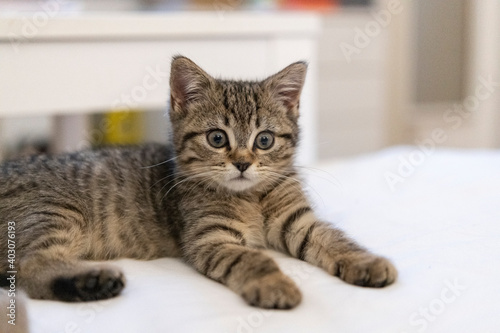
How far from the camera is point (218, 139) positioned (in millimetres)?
1440

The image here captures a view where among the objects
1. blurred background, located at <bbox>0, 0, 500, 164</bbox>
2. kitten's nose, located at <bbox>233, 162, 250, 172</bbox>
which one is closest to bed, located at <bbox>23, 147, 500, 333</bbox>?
kitten's nose, located at <bbox>233, 162, 250, 172</bbox>

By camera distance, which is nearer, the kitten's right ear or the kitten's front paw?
the kitten's front paw

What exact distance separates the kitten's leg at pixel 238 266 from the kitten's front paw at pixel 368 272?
133mm

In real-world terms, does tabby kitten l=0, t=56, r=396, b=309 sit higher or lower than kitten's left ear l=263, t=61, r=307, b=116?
lower

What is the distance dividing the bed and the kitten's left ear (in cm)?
31

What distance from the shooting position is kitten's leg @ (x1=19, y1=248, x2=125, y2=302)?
42.6 inches

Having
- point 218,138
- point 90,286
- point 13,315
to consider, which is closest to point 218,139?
point 218,138

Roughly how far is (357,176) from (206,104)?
669mm

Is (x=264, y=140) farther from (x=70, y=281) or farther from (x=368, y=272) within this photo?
(x=70, y=281)

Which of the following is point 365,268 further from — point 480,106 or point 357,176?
point 480,106

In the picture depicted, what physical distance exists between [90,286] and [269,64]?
4.78 ft

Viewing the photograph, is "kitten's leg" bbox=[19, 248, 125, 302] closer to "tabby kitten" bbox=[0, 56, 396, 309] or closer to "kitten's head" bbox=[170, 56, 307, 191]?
"tabby kitten" bbox=[0, 56, 396, 309]

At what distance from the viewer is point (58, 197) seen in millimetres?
1397

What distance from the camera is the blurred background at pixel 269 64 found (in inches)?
76.9
